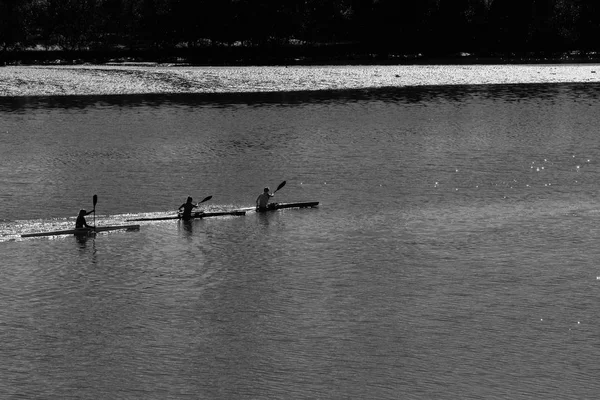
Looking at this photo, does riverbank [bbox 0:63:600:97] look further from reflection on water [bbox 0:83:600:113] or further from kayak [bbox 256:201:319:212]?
kayak [bbox 256:201:319:212]

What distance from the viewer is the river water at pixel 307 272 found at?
42062 mm

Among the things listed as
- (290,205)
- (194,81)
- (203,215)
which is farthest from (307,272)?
(194,81)

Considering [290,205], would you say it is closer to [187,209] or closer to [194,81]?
[187,209]

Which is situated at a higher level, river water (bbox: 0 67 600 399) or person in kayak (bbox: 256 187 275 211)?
person in kayak (bbox: 256 187 275 211)

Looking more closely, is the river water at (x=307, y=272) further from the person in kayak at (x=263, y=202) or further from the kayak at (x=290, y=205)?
the person in kayak at (x=263, y=202)

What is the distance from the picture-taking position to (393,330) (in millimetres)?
46844

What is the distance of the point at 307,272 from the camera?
5625 centimetres

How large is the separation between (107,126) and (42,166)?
3105 cm

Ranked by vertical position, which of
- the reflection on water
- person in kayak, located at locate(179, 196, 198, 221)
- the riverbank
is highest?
the riverbank

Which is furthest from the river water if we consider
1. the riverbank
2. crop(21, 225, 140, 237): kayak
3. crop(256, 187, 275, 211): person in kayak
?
the riverbank

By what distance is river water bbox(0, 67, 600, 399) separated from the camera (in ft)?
138

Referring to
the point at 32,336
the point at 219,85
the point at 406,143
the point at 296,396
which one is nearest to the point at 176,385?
the point at 296,396

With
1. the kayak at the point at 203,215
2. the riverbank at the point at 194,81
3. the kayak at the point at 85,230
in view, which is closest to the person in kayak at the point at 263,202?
the kayak at the point at 203,215

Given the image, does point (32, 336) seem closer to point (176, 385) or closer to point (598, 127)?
point (176, 385)
